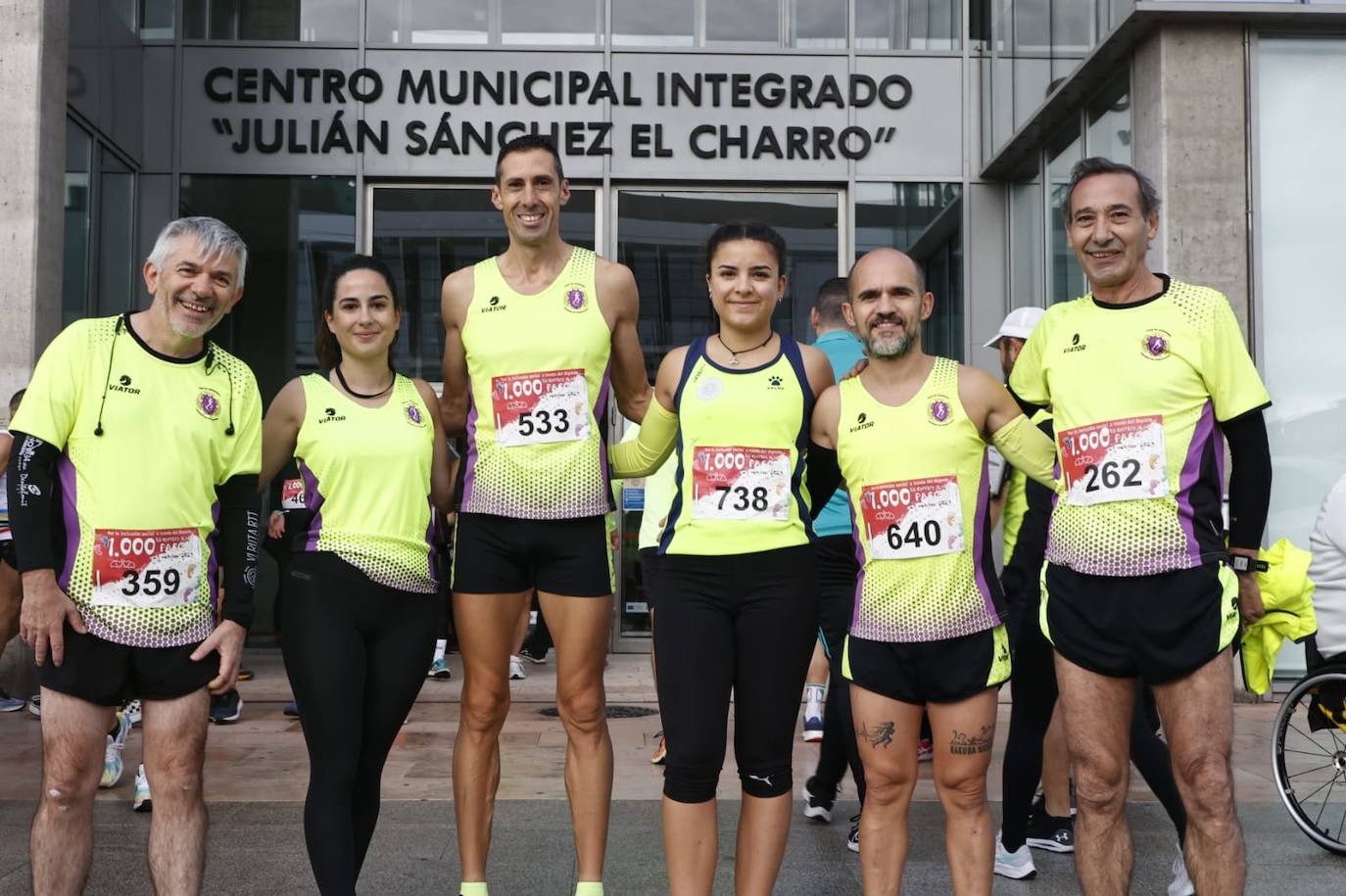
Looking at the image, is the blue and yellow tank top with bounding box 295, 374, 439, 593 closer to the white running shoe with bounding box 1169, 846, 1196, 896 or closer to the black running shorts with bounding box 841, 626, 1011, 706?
the black running shorts with bounding box 841, 626, 1011, 706

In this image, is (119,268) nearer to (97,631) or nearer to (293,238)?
(293,238)

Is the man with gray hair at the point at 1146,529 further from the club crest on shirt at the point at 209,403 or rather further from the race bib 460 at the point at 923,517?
the club crest on shirt at the point at 209,403

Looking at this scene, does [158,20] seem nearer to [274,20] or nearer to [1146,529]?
[274,20]

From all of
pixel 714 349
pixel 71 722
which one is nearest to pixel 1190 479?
pixel 714 349

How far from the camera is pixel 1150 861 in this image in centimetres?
473


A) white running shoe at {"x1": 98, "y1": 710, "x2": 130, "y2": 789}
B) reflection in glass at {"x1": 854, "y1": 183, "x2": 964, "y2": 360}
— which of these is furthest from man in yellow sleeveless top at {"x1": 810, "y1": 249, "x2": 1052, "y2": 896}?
reflection in glass at {"x1": 854, "y1": 183, "x2": 964, "y2": 360}

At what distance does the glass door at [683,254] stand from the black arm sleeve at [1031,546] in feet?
19.8

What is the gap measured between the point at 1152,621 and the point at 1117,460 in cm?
41

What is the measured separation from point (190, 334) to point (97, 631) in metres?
0.75

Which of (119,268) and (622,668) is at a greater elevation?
(119,268)

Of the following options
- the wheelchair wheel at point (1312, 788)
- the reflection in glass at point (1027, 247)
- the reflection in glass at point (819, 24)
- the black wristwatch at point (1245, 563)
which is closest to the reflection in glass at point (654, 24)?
the reflection in glass at point (819, 24)

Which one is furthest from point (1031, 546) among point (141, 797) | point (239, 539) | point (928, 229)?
point (928, 229)

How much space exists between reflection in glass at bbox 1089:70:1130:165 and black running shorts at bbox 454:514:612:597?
6172mm

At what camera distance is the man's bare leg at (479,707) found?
3.83 metres
